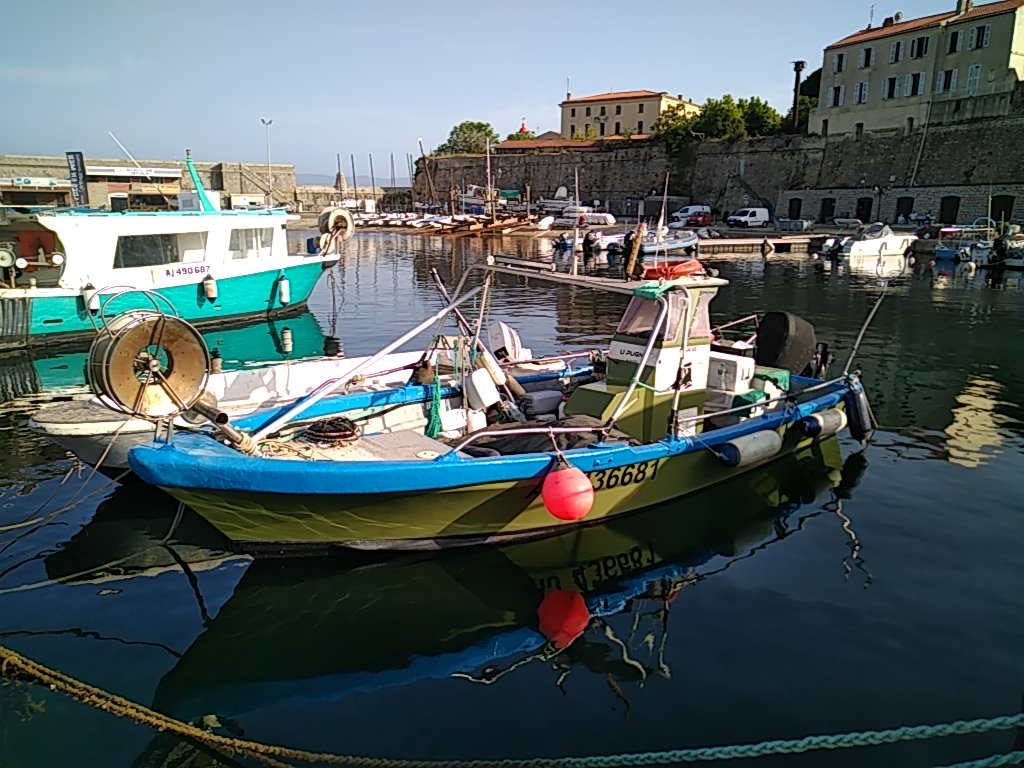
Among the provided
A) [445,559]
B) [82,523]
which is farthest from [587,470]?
[82,523]

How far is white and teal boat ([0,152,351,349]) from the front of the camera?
59.3 ft

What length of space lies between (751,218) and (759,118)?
47.0 ft

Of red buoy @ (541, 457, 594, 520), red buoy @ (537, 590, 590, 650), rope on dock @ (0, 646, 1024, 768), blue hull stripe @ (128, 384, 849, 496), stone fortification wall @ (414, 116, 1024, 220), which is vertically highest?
stone fortification wall @ (414, 116, 1024, 220)

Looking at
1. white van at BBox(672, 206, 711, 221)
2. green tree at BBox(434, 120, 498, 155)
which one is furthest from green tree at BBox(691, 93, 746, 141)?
green tree at BBox(434, 120, 498, 155)

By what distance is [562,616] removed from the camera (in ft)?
21.9

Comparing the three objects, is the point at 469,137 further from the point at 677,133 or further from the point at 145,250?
the point at 145,250

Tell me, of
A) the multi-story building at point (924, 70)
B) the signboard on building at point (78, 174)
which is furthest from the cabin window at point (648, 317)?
the multi-story building at point (924, 70)

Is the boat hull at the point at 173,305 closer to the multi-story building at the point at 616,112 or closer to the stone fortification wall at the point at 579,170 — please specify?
the stone fortification wall at the point at 579,170

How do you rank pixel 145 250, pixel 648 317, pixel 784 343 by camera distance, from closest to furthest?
pixel 648 317, pixel 784 343, pixel 145 250

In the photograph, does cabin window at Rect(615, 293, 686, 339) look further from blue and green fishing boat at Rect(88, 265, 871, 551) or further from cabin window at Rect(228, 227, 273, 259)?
Result: cabin window at Rect(228, 227, 273, 259)

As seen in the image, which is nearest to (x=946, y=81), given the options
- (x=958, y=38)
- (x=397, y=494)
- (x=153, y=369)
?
(x=958, y=38)

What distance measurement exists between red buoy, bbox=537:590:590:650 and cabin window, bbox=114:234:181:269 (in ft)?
55.7

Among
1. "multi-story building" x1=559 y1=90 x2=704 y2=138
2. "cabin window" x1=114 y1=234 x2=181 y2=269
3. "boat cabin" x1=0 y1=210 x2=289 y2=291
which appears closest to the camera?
"boat cabin" x1=0 y1=210 x2=289 y2=291

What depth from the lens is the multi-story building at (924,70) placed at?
47.5 meters
